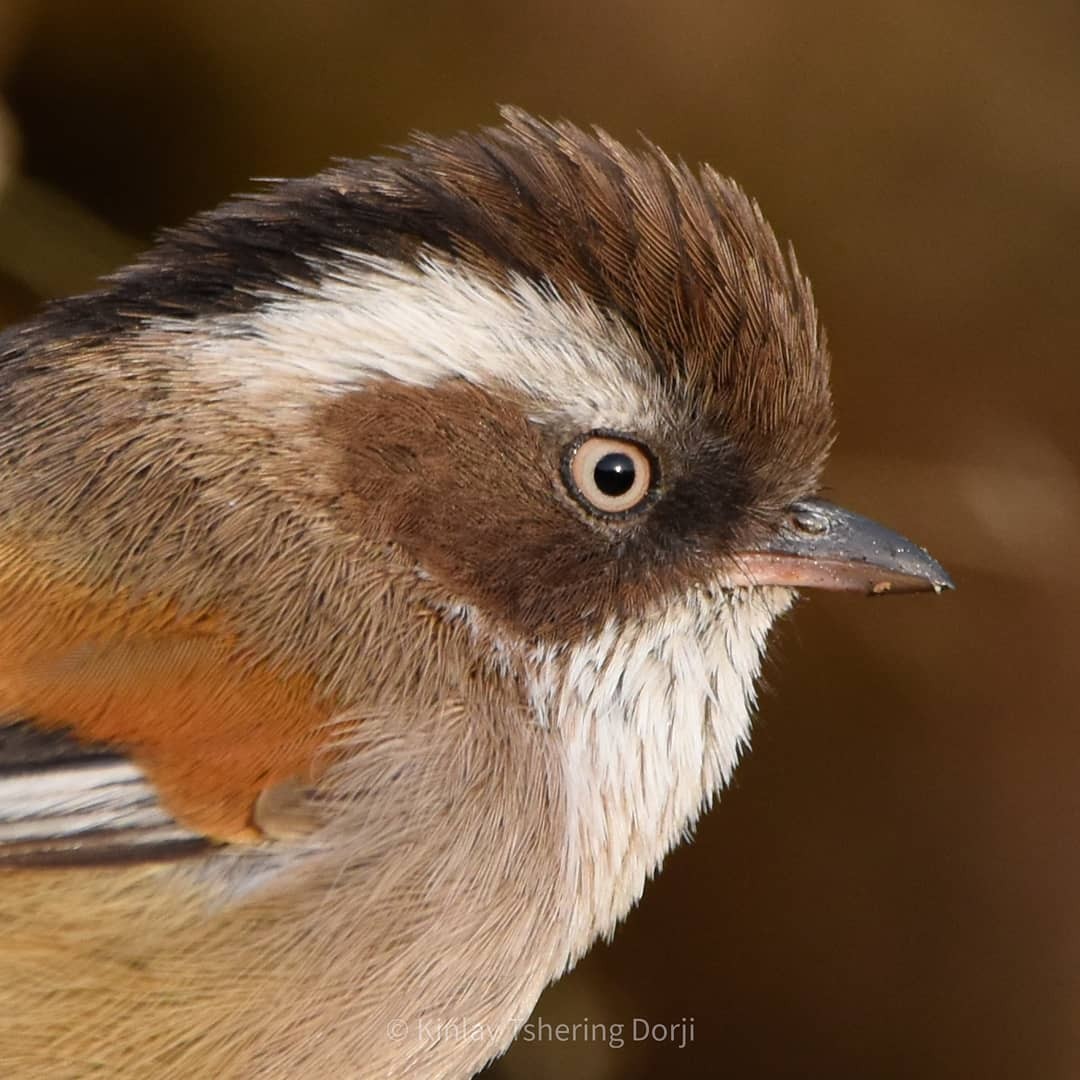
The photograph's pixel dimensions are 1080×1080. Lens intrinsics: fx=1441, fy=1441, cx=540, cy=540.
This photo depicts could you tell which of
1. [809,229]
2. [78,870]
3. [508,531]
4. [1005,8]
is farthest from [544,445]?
[1005,8]

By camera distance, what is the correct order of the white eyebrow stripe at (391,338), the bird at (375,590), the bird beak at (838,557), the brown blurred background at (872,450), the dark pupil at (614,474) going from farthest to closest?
the brown blurred background at (872,450) < the bird beak at (838,557) < the dark pupil at (614,474) < the white eyebrow stripe at (391,338) < the bird at (375,590)

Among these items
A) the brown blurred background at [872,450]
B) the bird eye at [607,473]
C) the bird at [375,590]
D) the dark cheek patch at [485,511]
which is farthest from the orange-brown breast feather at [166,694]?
the brown blurred background at [872,450]

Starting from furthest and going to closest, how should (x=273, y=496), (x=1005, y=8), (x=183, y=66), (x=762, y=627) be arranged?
(x=183, y=66) → (x=1005, y=8) → (x=762, y=627) → (x=273, y=496)

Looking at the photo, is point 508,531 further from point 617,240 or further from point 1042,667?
point 1042,667

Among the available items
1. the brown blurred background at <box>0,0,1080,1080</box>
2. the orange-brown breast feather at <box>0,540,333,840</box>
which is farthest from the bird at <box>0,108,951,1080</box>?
the brown blurred background at <box>0,0,1080,1080</box>

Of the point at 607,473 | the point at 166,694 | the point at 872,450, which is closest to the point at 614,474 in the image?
the point at 607,473

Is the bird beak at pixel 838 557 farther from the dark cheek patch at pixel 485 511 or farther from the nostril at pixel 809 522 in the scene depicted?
the dark cheek patch at pixel 485 511

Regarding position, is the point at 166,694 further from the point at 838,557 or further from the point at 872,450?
the point at 872,450
